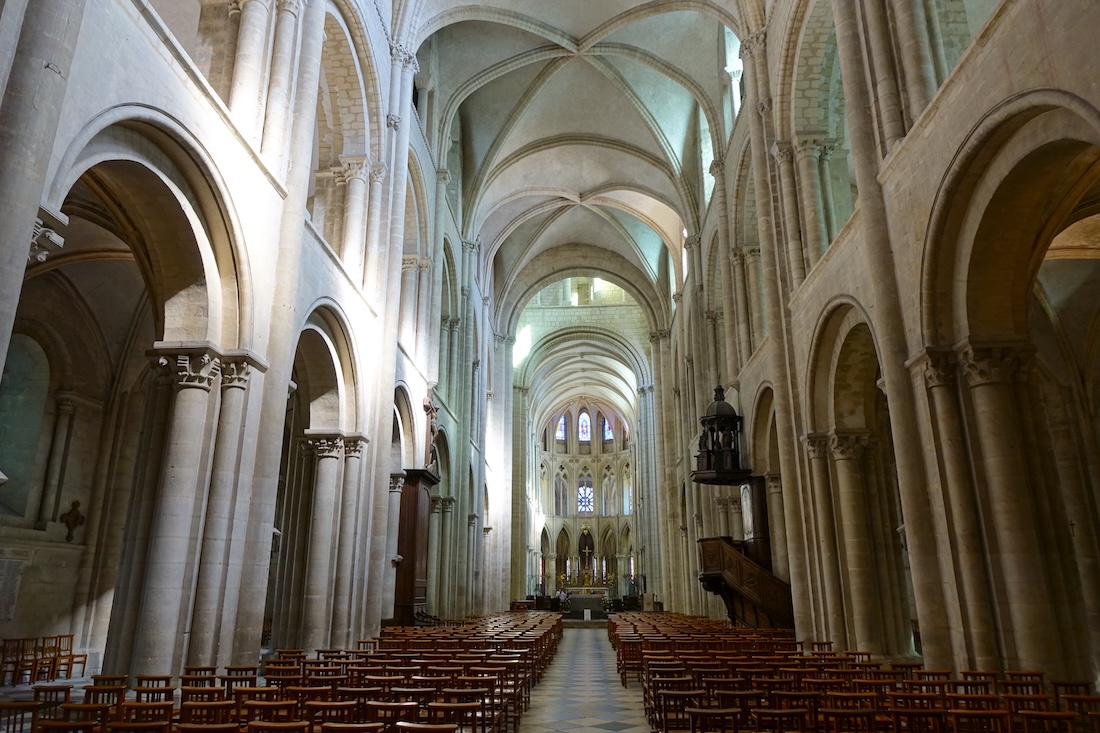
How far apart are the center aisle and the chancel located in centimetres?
130

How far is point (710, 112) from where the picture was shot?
20.5 metres

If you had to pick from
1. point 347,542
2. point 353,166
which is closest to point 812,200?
point 353,166

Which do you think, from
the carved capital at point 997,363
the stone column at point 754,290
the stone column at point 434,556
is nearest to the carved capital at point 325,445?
the stone column at point 434,556

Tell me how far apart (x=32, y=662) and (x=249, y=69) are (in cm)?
894

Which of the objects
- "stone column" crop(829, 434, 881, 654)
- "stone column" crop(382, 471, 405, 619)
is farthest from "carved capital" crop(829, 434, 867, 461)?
"stone column" crop(382, 471, 405, 619)

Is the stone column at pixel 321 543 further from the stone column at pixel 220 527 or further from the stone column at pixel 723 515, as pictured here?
the stone column at pixel 723 515

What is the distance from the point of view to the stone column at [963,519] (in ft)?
23.9

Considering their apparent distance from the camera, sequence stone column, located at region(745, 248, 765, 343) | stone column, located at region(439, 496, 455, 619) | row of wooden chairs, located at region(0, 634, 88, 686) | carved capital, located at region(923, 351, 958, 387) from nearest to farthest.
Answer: carved capital, located at region(923, 351, 958, 387), row of wooden chairs, located at region(0, 634, 88, 686), stone column, located at region(745, 248, 765, 343), stone column, located at region(439, 496, 455, 619)

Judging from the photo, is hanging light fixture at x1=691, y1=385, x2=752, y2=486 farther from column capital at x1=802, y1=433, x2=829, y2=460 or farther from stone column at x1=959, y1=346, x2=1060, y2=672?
stone column at x1=959, y1=346, x2=1060, y2=672

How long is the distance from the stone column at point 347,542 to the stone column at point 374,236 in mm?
2949

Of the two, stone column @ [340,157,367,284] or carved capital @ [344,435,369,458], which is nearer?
carved capital @ [344,435,369,458]

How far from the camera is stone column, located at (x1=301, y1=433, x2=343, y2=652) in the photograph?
11586 millimetres

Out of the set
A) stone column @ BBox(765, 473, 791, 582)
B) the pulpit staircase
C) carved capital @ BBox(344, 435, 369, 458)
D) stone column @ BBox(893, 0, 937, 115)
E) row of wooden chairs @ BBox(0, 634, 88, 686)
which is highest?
stone column @ BBox(893, 0, 937, 115)

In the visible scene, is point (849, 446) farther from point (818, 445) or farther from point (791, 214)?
point (791, 214)
